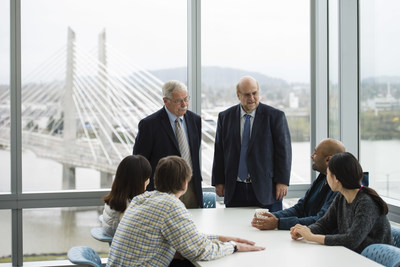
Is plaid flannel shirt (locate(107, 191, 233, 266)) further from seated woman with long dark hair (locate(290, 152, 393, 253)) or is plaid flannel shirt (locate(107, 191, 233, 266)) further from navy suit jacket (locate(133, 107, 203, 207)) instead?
navy suit jacket (locate(133, 107, 203, 207))

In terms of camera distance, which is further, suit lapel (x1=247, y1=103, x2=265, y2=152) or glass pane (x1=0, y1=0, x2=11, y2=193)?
glass pane (x1=0, y1=0, x2=11, y2=193)

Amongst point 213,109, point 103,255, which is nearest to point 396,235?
point 213,109

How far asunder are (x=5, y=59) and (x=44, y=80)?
1.23ft

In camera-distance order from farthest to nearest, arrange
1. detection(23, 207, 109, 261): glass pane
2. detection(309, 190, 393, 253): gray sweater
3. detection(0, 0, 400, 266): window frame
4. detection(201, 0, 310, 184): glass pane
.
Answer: detection(201, 0, 310, 184): glass pane
detection(23, 207, 109, 261): glass pane
detection(0, 0, 400, 266): window frame
detection(309, 190, 393, 253): gray sweater

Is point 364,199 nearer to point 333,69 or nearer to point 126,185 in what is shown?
point 126,185

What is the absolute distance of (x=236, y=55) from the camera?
5000mm

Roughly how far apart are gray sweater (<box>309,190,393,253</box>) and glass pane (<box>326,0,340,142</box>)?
2.09 metres

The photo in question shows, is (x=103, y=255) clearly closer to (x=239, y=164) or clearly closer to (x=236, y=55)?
(x=239, y=164)

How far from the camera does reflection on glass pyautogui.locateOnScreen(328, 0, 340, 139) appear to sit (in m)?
4.81

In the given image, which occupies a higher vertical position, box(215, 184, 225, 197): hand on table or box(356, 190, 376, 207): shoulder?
box(356, 190, 376, 207): shoulder

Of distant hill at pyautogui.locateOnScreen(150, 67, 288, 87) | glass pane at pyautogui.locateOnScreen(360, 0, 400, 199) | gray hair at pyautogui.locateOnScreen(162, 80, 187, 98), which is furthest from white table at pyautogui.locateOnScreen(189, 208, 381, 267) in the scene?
distant hill at pyautogui.locateOnScreen(150, 67, 288, 87)

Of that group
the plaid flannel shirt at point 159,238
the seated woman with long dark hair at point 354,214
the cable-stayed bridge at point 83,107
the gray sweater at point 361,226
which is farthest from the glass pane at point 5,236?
the gray sweater at point 361,226

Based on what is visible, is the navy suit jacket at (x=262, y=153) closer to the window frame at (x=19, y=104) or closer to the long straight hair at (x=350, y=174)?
the window frame at (x=19, y=104)

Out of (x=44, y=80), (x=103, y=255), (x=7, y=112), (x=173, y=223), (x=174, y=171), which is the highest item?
(x=44, y=80)
